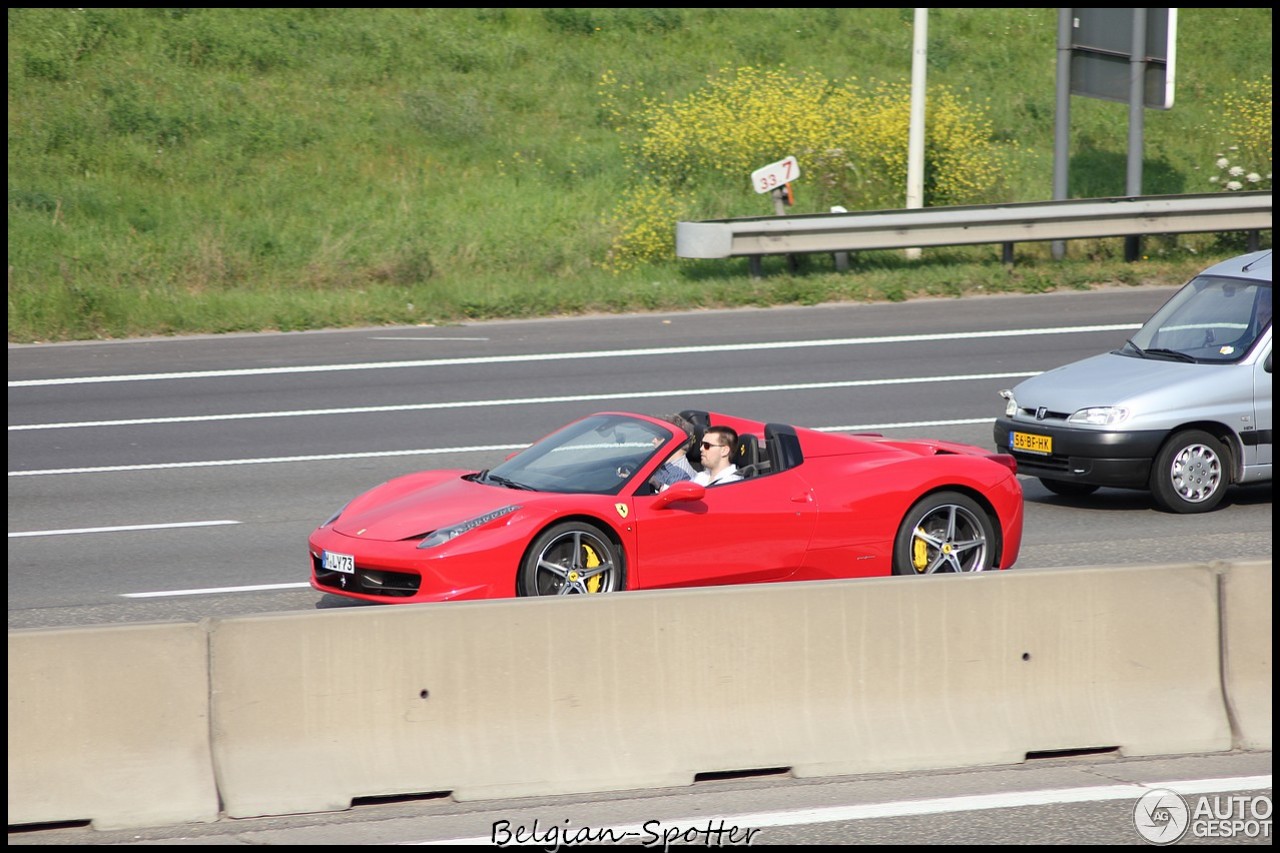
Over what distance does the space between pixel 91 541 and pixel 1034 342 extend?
11.9 metres

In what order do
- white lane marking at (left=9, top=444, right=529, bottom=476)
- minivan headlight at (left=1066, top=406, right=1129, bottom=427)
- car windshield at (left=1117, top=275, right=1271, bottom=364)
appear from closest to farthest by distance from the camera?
minivan headlight at (left=1066, top=406, right=1129, bottom=427)
car windshield at (left=1117, top=275, right=1271, bottom=364)
white lane marking at (left=9, top=444, right=529, bottom=476)

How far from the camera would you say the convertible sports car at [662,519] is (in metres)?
8.39

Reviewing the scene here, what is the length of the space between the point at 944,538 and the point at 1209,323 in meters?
4.31

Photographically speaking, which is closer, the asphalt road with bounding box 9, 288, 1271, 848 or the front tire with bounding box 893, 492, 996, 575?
the asphalt road with bounding box 9, 288, 1271, 848

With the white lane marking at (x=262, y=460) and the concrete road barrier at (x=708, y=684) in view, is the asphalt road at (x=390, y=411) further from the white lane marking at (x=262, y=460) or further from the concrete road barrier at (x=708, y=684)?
the concrete road barrier at (x=708, y=684)

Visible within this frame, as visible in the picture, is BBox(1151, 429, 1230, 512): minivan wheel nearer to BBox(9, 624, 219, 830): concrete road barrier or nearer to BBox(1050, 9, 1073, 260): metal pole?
BBox(9, 624, 219, 830): concrete road barrier

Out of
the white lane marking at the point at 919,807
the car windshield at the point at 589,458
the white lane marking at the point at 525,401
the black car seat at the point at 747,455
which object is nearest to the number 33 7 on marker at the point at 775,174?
the white lane marking at the point at 525,401

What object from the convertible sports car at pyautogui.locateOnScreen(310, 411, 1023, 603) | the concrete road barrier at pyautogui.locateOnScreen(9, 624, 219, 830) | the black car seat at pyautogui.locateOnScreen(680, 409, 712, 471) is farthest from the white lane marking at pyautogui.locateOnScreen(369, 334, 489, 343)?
the concrete road barrier at pyautogui.locateOnScreen(9, 624, 219, 830)

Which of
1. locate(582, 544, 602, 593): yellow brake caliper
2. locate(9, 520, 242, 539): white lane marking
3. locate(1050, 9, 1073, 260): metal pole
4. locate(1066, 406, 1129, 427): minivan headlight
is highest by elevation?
locate(1050, 9, 1073, 260): metal pole

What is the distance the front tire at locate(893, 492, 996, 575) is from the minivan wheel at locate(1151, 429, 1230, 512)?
2701mm

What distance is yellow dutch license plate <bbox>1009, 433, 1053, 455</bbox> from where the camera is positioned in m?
11.7

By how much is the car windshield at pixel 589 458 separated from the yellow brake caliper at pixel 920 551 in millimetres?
1672

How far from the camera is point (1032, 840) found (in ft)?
18.3

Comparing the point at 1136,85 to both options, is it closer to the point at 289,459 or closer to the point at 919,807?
the point at 289,459
